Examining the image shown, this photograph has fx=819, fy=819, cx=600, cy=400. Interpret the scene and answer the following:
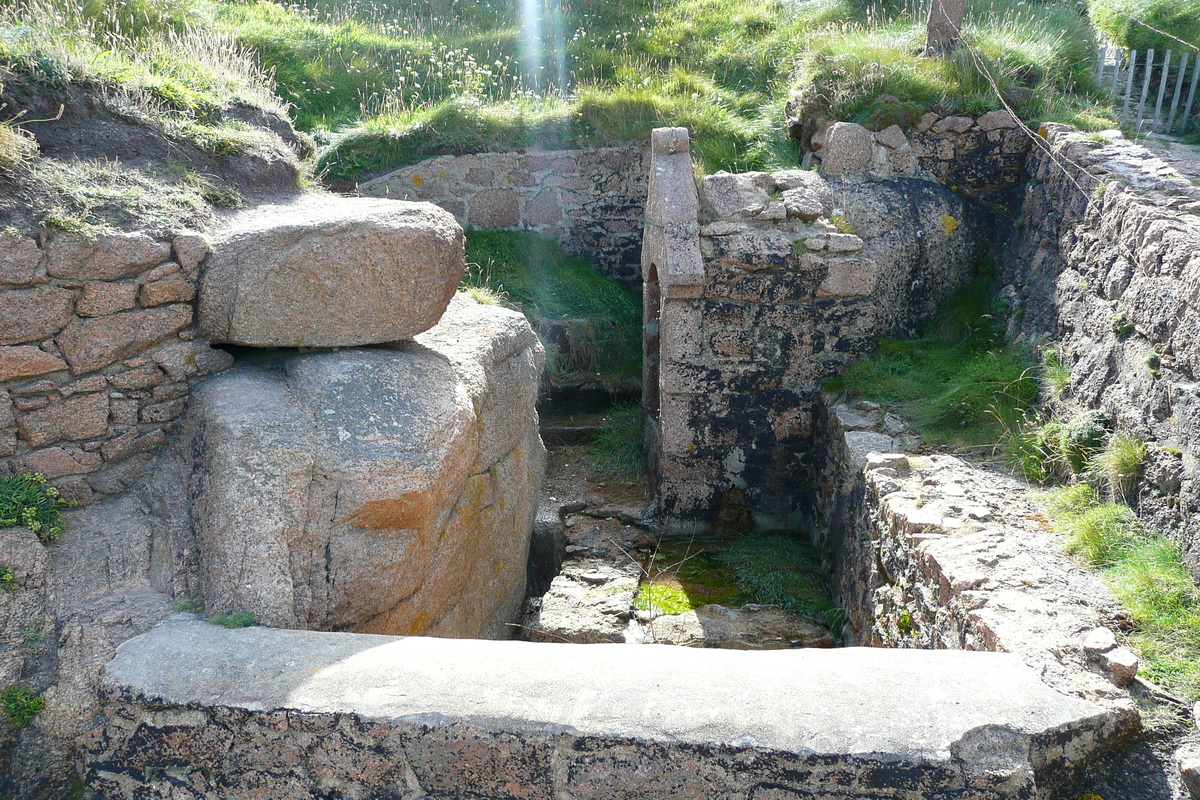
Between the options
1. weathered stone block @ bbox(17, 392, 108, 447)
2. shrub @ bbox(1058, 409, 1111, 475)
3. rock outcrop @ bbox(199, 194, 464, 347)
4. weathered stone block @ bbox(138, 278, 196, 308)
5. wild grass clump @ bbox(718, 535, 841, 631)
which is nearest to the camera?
weathered stone block @ bbox(17, 392, 108, 447)

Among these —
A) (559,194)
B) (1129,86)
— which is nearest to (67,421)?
(559,194)

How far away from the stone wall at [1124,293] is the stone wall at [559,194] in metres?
3.81

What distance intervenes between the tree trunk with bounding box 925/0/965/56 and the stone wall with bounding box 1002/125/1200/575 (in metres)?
1.45

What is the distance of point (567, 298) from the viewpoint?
26.5ft

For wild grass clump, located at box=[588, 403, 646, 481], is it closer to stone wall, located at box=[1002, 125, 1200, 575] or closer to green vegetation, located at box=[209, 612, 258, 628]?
stone wall, located at box=[1002, 125, 1200, 575]

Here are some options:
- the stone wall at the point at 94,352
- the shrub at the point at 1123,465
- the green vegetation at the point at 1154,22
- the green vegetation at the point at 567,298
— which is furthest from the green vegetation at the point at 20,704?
the green vegetation at the point at 1154,22

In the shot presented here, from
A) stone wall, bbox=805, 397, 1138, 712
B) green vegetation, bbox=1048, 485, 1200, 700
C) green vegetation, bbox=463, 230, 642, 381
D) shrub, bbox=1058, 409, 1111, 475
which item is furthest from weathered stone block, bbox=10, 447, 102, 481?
green vegetation, bbox=463, 230, 642, 381

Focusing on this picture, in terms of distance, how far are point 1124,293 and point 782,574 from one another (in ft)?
8.01

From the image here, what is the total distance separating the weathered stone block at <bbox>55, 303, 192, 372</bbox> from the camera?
9.18 ft

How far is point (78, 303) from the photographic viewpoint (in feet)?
9.14

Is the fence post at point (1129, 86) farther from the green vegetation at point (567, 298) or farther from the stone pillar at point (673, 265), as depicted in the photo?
the green vegetation at point (567, 298)

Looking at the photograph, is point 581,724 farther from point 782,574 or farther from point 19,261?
point 782,574

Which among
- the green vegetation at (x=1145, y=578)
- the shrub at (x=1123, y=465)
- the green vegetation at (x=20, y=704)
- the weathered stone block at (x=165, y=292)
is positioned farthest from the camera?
the shrub at (x=1123, y=465)

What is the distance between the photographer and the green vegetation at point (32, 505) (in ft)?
8.71
